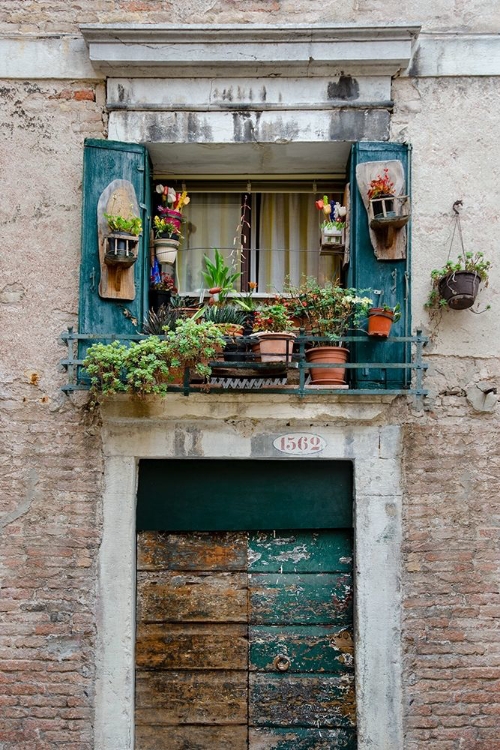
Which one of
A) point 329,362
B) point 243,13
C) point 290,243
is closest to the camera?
point 329,362

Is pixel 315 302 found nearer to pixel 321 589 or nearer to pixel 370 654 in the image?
pixel 321 589

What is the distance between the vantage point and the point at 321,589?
564 centimetres

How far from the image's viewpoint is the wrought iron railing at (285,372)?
5.34 metres

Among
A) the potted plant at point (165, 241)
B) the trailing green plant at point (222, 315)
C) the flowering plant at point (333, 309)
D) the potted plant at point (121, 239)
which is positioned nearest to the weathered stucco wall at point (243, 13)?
the potted plant at point (165, 241)

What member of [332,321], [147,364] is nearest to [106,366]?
[147,364]

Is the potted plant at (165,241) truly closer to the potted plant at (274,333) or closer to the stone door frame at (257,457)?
the potted plant at (274,333)

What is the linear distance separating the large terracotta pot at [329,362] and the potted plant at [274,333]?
20cm

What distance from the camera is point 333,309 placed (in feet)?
18.0

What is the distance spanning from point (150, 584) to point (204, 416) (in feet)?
3.88

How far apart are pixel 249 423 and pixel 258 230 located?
1530 millimetres

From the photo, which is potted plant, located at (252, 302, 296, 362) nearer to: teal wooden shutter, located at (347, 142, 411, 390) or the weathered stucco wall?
teal wooden shutter, located at (347, 142, 411, 390)

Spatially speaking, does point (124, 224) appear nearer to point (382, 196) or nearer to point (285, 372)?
point (285, 372)

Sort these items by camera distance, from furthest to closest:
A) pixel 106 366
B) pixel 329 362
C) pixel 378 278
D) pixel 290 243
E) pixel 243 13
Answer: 1. pixel 290 243
2. pixel 243 13
3. pixel 378 278
4. pixel 329 362
5. pixel 106 366

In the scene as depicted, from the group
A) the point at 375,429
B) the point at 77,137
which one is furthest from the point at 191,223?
the point at 375,429
